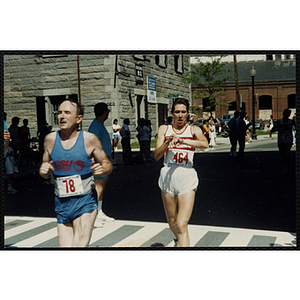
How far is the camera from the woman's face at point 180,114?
16.2 ft

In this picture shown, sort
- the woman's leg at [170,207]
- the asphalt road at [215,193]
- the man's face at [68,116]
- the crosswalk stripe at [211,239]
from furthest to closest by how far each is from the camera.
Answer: the asphalt road at [215,193]
the crosswalk stripe at [211,239]
the woman's leg at [170,207]
the man's face at [68,116]

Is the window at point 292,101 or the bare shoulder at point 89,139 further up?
the window at point 292,101

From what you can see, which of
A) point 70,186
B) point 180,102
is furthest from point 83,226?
point 180,102

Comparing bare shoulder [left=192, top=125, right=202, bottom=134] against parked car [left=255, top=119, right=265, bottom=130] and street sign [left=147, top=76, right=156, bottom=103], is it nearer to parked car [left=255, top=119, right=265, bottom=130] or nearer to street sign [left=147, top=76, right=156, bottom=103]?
street sign [left=147, top=76, right=156, bottom=103]

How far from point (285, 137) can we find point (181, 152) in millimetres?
1664

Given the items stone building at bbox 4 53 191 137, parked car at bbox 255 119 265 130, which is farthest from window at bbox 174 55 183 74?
parked car at bbox 255 119 265 130

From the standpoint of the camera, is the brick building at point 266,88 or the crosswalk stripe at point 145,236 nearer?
the crosswalk stripe at point 145,236

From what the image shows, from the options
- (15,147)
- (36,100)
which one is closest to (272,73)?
(36,100)

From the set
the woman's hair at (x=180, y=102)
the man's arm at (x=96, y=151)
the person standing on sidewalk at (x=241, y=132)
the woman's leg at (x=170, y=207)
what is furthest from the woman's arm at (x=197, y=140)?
the person standing on sidewalk at (x=241, y=132)

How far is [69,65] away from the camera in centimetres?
548

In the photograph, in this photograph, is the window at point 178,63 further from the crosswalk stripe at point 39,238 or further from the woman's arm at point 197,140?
the crosswalk stripe at point 39,238

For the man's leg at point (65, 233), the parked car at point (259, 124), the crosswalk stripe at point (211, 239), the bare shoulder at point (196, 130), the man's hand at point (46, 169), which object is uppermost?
the parked car at point (259, 124)

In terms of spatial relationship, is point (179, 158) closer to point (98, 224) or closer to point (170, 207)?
point (170, 207)

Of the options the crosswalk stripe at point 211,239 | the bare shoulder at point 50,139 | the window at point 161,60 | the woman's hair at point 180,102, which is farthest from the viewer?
the window at point 161,60
